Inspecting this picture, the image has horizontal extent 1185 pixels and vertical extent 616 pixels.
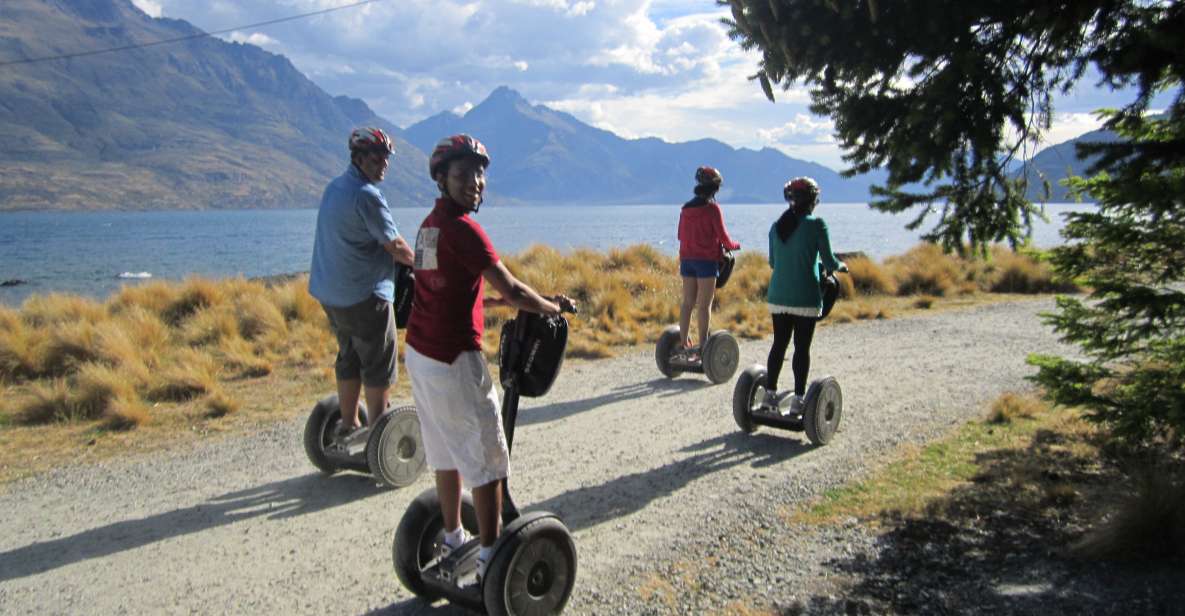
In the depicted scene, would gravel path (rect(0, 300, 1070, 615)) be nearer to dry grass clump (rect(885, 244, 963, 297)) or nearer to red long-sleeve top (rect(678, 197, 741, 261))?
red long-sleeve top (rect(678, 197, 741, 261))

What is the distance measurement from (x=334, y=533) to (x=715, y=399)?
4565mm

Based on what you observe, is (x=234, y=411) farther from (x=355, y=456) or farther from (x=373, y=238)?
(x=373, y=238)

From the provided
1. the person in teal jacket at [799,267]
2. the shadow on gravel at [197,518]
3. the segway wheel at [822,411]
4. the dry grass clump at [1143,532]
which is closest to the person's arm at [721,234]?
the person in teal jacket at [799,267]

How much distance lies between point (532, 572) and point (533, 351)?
99 centimetres

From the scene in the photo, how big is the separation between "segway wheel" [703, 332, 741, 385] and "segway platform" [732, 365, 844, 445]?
1.81m

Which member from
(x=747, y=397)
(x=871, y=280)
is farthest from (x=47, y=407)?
(x=871, y=280)

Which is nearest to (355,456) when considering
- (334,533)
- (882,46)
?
(334,533)

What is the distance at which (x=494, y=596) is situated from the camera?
3.39m

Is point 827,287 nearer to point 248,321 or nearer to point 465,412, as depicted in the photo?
point 465,412

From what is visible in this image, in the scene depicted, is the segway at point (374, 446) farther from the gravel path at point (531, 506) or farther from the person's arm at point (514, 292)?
the person's arm at point (514, 292)

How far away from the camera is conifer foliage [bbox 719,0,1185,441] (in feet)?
12.2

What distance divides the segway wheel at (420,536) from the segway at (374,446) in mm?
1713

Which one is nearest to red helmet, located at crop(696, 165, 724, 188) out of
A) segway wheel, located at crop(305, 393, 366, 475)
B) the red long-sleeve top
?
the red long-sleeve top

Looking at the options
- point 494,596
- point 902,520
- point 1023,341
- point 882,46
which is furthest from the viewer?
point 1023,341
